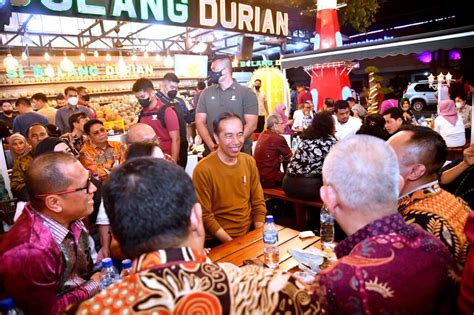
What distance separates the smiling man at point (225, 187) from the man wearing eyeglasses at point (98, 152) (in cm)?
160

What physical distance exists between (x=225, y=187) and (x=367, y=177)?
1.76m

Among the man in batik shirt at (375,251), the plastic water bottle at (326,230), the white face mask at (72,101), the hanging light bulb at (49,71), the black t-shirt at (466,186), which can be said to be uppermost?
the hanging light bulb at (49,71)

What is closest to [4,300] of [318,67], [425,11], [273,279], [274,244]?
[273,279]

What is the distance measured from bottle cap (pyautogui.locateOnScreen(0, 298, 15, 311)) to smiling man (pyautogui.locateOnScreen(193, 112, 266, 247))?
58.4 inches

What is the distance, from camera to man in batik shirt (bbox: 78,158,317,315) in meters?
0.95

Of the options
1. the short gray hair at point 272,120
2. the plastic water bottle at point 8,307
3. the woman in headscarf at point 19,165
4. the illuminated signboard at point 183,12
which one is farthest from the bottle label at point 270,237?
the illuminated signboard at point 183,12

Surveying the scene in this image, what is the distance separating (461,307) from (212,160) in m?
2.11

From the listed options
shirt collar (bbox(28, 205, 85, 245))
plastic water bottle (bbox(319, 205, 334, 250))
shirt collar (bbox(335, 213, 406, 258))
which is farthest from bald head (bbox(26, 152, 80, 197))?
plastic water bottle (bbox(319, 205, 334, 250))

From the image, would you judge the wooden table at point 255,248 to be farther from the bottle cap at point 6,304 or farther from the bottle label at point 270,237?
the bottle cap at point 6,304

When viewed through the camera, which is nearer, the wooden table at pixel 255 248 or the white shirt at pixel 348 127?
the wooden table at pixel 255 248

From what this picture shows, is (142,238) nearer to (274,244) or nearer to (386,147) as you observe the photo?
(386,147)

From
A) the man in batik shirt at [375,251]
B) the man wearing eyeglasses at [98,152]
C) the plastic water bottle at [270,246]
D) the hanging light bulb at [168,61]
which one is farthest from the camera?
the hanging light bulb at [168,61]

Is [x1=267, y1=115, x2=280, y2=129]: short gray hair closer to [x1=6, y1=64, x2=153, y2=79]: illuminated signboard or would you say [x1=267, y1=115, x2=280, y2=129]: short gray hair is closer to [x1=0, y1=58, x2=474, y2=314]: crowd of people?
[x1=0, y1=58, x2=474, y2=314]: crowd of people

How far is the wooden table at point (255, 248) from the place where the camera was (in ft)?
7.38
